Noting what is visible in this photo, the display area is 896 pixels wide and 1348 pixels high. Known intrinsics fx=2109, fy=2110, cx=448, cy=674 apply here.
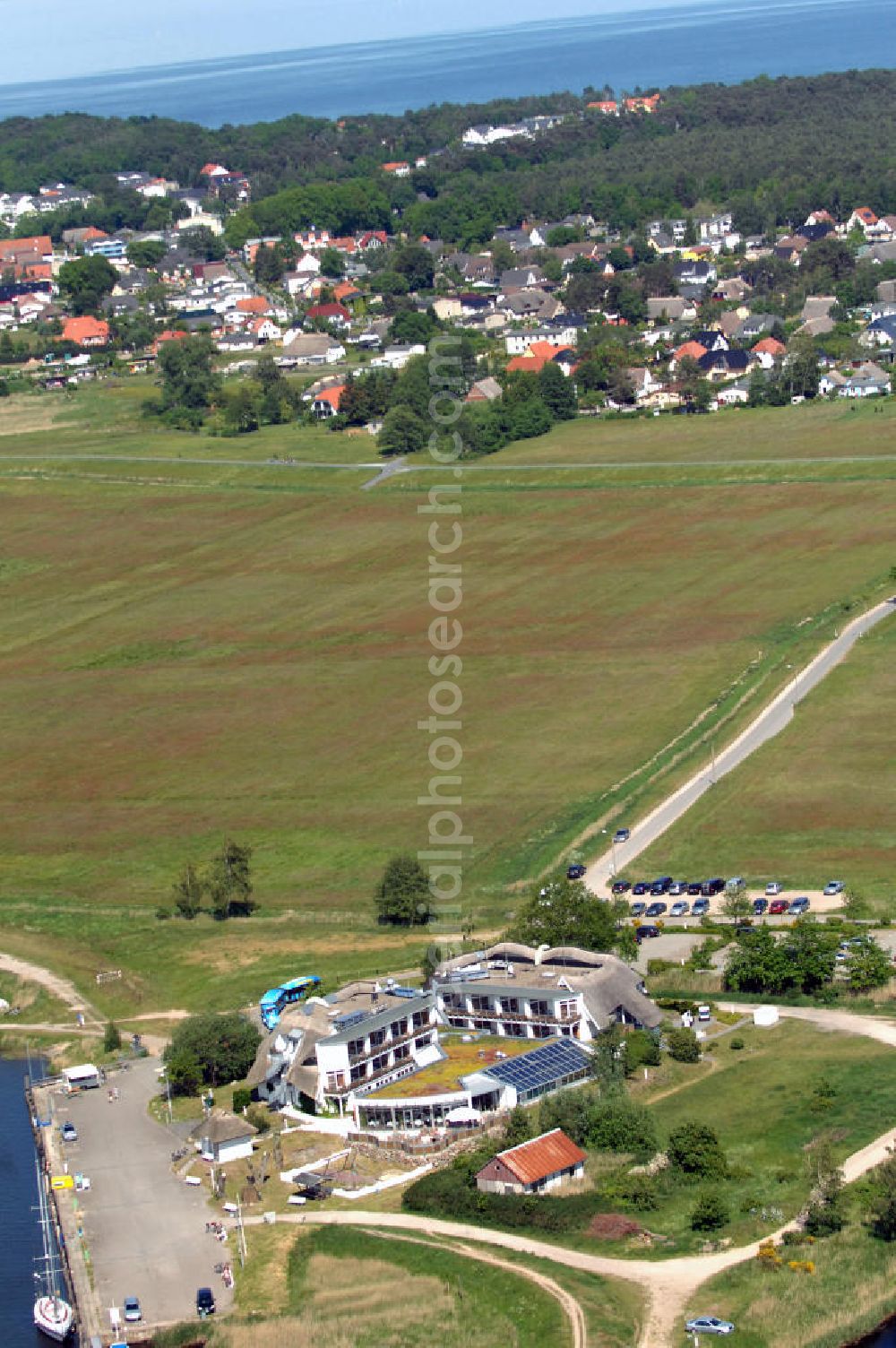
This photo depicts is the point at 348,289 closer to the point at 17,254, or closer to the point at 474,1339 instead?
the point at 17,254

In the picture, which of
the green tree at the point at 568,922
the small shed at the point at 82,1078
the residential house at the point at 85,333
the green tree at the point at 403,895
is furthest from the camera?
the residential house at the point at 85,333

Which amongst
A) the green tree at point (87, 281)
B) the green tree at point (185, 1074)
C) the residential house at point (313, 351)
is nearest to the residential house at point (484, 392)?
the residential house at point (313, 351)

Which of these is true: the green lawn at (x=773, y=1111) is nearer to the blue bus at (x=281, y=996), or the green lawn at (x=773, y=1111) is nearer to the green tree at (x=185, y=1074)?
the blue bus at (x=281, y=996)

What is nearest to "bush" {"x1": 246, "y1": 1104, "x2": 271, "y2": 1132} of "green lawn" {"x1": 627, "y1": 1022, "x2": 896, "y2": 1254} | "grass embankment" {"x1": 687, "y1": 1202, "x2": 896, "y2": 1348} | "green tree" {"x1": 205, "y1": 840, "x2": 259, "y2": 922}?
"green lawn" {"x1": 627, "y1": 1022, "x2": 896, "y2": 1254}

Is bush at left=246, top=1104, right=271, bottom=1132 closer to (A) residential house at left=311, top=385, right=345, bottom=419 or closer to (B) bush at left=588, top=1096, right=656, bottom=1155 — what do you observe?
(B) bush at left=588, top=1096, right=656, bottom=1155

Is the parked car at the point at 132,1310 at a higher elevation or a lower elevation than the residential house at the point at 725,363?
lower

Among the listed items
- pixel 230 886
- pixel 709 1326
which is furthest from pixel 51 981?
pixel 709 1326

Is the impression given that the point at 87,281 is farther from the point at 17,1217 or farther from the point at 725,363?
Result: the point at 17,1217
